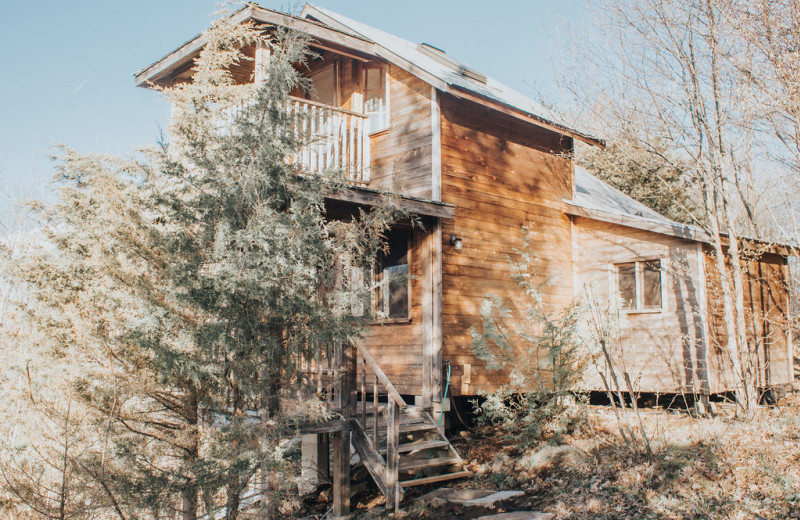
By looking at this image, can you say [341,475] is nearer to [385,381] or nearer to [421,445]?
[421,445]

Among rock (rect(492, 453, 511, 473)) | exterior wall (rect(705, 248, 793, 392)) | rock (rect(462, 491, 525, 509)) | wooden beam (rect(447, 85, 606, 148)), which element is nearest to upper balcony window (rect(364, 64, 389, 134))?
wooden beam (rect(447, 85, 606, 148))

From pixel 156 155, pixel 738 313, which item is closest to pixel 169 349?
pixel 156 155

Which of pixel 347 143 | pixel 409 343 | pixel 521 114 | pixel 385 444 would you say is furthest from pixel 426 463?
pixel 521 114

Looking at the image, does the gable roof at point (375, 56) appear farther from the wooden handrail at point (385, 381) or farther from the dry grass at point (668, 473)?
the dry grass at point (668, 473)

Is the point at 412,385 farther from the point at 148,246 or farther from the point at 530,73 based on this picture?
the point at 530,73

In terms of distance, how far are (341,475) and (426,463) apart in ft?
3.66

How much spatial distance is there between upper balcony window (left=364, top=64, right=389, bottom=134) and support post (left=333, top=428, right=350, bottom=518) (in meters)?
5.55

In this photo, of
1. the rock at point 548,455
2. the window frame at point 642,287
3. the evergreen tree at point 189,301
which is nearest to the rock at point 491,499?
the rock at point 548,455

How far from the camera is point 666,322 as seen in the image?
10.6 meters

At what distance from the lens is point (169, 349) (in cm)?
576

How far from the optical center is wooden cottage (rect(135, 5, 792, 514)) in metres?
9.61

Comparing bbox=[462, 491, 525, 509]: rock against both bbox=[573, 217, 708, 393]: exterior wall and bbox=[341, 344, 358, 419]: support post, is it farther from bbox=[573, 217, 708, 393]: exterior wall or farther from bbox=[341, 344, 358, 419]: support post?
bbox=[573, 217, 708, 393]: exterior wall

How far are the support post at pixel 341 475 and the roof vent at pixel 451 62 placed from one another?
7.68 m

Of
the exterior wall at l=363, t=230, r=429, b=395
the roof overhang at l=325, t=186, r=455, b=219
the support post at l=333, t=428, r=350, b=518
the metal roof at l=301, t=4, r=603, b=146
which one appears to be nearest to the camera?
the roof overhang at l=325, t=186, r=455, b=219
